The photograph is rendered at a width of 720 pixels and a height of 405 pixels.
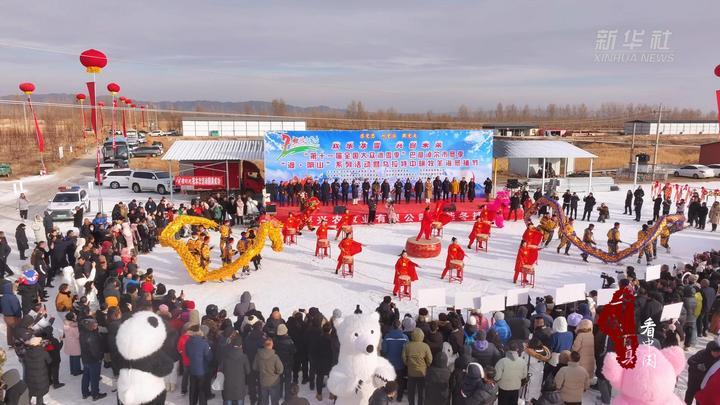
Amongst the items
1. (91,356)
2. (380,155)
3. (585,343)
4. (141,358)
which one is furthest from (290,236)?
(585,343)

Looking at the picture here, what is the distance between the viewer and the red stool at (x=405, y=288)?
1045 cm

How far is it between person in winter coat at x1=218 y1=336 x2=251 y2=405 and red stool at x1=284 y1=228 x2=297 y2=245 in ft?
28.0

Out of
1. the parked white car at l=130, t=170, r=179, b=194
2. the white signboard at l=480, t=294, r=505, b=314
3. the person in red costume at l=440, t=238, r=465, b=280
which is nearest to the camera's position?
the white signboard at l=480, t=294, r=505, b=314

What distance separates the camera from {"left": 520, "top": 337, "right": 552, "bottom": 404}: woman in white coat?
6688 mm

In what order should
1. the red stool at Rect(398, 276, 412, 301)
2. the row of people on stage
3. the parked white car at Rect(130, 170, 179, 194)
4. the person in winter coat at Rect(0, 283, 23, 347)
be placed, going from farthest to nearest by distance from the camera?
the parked white car at Rect(130, 170, 179, 194) → the row of people on stage → the red stool at Rect(398, 276, 412, 301) → the person in winter coat at Rect(0, 283, 23, 347)

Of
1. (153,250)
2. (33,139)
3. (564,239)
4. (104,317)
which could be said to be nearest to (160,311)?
(104,317)

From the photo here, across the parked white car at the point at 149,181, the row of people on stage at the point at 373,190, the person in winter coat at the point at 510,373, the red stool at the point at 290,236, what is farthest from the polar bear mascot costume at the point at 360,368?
the parked white car at the point at 149,181

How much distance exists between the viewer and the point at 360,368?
5680mm

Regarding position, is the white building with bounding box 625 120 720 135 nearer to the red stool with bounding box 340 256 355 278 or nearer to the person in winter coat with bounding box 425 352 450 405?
the red stool with bounding box 340 256 355 278

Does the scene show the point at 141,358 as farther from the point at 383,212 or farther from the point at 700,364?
the point at 383,212

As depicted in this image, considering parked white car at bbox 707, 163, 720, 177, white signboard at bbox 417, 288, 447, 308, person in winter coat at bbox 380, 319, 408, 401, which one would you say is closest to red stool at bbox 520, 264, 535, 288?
white signboard at bbox 417, 288, 447, 308

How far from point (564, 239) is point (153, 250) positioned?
11.8 meters

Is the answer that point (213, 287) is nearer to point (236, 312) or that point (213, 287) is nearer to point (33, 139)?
point (236, 312)

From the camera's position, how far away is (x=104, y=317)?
704cm
